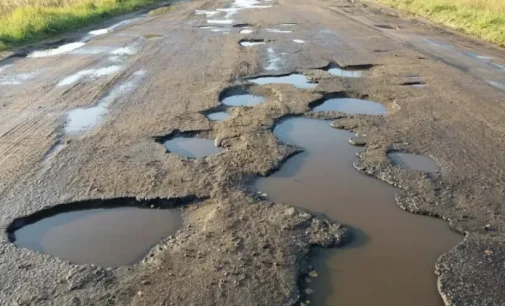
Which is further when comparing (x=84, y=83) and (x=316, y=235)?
(x=84, y=83)

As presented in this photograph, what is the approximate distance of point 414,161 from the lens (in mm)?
5371

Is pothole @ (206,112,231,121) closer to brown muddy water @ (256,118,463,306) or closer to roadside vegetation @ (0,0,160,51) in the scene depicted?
brown muddy water @ (256,118,463,306)

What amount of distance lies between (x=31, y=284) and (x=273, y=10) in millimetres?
17626

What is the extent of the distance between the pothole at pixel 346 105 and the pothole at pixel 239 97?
0.81 m

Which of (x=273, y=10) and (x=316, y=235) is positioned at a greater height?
(x=316, y=235)

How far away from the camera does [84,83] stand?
27.6ft

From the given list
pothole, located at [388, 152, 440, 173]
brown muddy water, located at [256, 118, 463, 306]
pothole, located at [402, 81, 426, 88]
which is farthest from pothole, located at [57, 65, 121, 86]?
pothole, located at [388, 152, 440, 173]

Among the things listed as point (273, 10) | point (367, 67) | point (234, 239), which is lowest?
point (273, 10)

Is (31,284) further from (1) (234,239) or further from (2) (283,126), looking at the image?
(2) (283,126)

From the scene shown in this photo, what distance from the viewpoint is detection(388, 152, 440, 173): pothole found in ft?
17.0

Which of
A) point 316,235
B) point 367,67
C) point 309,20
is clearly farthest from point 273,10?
point 316,235

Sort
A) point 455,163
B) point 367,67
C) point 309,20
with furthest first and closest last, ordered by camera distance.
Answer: point 309,20 < point 367,67 < point 455,163

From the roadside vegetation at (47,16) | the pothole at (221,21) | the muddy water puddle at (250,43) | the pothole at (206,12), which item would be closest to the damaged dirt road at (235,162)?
the muddy water puddle at (250,43)

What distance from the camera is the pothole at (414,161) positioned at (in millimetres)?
5191
